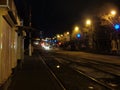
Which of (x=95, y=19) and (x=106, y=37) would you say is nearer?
(x=106, y=37)

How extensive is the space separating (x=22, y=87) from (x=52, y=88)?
1.57 metres

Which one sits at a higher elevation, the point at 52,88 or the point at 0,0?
the point at 0,0

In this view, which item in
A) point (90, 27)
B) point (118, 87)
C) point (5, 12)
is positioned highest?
point (90, 27)

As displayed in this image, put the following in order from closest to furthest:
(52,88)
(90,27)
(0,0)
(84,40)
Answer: (0,0) < (52,88) < (90,27) < (84,40)

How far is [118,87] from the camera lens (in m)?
18.0

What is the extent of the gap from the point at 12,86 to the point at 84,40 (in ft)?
346

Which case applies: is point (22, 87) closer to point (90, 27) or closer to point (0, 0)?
point (0, 0)

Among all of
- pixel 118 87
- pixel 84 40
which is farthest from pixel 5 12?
pixel 84 40

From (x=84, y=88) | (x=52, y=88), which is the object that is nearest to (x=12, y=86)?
(x=52, y=88)

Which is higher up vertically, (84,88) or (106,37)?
(106,37)

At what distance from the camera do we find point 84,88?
17641 mm

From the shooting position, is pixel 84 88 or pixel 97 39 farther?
pixel 97 39

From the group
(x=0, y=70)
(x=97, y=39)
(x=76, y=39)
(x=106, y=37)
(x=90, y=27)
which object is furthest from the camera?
(x=76, y=39)

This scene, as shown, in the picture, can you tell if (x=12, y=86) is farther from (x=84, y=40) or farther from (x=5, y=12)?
(x=84, y=40)
